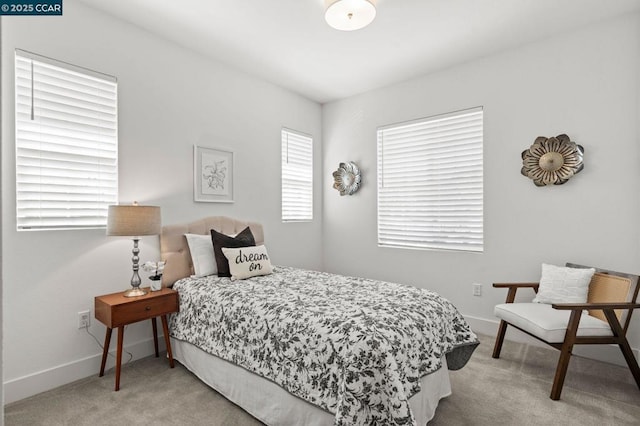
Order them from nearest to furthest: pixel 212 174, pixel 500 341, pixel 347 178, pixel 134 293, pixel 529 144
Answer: pixel 134 293 < pixel 500 341 < pixel 529 144 < pixel 212 174 < pixel 347 178

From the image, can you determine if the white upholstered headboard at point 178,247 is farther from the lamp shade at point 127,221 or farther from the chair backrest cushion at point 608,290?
the chair backrest cushion at point 608,290

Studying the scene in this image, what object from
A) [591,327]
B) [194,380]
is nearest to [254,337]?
[194,380]

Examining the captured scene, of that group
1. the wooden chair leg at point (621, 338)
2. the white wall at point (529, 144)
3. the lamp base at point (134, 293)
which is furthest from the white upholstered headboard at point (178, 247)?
the wooden chair leg at point (621, 338)

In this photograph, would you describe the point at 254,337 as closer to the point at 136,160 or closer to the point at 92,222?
the point at 92,222

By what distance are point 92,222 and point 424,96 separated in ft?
11.4

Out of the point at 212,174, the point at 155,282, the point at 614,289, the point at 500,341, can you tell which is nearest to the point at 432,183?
the point at 500,341

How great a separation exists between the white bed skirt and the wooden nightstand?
0.40 m

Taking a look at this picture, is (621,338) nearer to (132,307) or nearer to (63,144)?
(132,307)

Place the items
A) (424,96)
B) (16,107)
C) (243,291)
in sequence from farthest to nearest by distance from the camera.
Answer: (424,96) < (243,291) < (16,107)

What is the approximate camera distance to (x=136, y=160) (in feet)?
9.98

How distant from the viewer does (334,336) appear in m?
1.89

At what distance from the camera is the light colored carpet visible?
2207mm

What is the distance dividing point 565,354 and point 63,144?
385 cm

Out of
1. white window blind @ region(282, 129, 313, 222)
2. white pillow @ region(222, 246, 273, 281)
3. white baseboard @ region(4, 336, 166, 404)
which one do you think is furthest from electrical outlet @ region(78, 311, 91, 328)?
white window blind @ region(282, 129, 313, 222)
